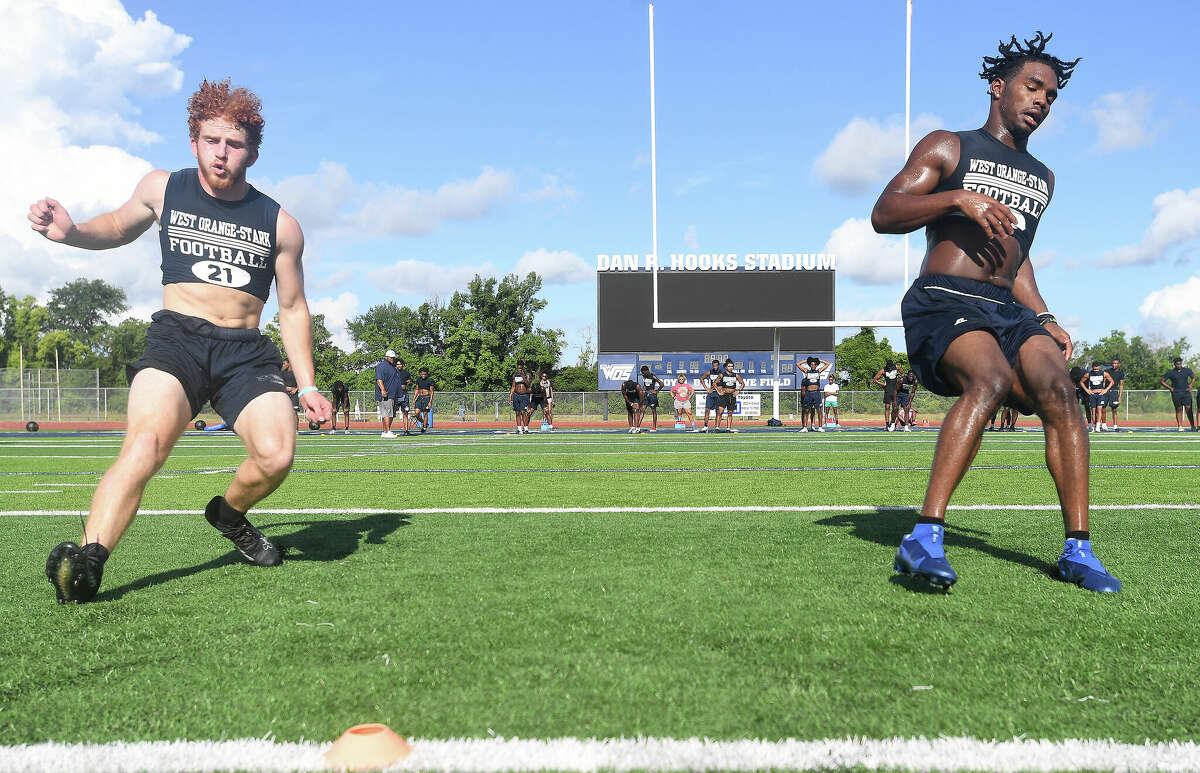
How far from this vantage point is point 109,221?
360 cm

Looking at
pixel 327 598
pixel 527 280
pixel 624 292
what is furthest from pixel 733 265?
pixel 327 598

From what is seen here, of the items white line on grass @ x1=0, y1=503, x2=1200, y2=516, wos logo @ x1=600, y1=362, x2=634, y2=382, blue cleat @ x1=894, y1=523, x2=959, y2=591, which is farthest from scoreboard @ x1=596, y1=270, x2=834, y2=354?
blue cleat @ x1=894, y1=523, x2=959, y2=591

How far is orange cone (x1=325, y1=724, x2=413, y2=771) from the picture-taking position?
146 cm

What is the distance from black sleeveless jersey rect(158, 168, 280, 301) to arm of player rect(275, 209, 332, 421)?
0.27 ft

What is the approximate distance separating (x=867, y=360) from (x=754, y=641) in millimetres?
67262

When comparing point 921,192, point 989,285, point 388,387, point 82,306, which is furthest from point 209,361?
point 82,306

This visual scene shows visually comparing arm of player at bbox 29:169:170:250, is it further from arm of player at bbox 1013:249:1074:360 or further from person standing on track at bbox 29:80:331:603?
arm of player at bbox 1013:249:1074:360

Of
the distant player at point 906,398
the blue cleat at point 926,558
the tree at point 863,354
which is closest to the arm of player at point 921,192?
the blue cleat at point 926,558

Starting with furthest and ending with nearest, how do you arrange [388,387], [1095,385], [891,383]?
[1095,385], [891,383], [388,387]

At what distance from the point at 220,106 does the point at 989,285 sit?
3.42m

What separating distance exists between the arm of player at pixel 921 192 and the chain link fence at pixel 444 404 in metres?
33.3

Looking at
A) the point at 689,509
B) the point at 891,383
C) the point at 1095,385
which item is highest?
the point at 891,383

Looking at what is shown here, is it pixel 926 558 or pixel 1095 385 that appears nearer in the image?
pixel 926 558

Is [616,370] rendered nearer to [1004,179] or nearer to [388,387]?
[388,387]
